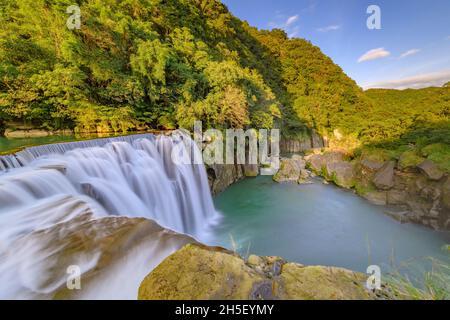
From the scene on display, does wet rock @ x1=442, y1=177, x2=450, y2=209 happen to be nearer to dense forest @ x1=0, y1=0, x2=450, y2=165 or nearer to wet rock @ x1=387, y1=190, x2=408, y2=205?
wet rock @ x1=387, y1=190, x2=408, y2=205

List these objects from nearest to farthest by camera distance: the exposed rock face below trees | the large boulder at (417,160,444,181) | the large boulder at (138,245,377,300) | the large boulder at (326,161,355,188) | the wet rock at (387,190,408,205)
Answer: the large boulder at (138,245,377,300)
the large boulder at (417,160,444,181)
the wet rock at (387,190,408,205)
the large boulder at (326,161,355,188)
the exposed rock face below trees

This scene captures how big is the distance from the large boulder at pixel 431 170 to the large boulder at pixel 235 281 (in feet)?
30.7

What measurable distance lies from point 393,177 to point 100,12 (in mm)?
17464

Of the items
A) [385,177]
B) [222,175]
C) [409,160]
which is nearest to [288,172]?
[222,175]

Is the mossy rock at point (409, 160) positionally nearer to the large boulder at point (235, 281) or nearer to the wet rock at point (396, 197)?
the wet rock at point (396, 197)

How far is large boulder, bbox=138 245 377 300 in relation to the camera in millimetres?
1400

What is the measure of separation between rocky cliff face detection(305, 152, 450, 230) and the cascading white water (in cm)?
793

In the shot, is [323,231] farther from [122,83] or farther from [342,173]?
[122,83]

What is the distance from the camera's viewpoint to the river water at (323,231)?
20.1 ft

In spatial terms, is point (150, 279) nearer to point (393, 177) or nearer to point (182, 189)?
point (182, 189)

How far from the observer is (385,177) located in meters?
9.39

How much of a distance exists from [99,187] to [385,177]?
1166 centimetres

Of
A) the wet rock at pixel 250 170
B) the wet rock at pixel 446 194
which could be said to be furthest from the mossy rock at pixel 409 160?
the wet rock at pixel 250 170

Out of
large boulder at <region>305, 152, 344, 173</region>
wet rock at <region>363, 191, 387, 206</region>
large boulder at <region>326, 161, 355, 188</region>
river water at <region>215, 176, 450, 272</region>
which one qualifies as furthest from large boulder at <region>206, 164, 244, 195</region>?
wet rock at <region>363, 191, 387, 206</region>
